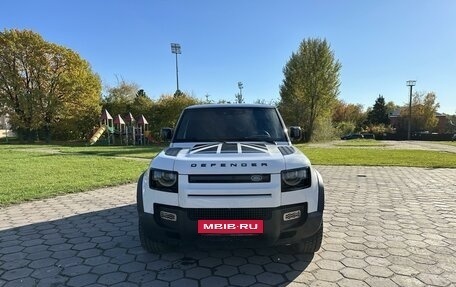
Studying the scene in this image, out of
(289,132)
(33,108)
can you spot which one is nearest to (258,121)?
(289,132)

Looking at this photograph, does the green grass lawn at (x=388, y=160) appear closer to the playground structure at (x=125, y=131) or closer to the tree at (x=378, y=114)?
the playground structure at (x=125, y=131)

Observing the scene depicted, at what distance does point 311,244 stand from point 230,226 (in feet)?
3.70

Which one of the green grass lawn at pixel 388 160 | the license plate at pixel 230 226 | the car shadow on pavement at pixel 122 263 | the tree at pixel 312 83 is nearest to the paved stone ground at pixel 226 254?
the car shadow on pavement at pixel 122 263

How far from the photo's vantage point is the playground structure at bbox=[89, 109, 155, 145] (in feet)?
101

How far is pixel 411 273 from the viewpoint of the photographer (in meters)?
3.29

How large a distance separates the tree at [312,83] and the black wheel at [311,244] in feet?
110

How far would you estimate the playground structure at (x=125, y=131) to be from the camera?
30.7 m

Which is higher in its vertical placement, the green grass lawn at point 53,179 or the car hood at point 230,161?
the car hood at point 230,161

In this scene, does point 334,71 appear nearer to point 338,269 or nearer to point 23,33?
point 23,33

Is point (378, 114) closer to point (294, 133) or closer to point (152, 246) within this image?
point (294, 133)

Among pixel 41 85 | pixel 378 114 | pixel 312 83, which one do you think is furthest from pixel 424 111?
pixel 41 85

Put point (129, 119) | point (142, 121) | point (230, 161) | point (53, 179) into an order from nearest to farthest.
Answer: point (230, 161), point (53, 179), point (142, 121), point (129, 119)

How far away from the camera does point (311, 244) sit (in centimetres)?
360

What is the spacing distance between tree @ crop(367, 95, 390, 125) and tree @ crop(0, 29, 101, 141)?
5771 centimetres
